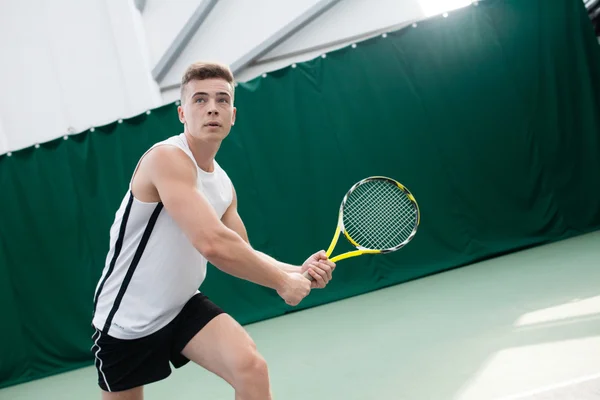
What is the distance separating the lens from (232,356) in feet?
4.79

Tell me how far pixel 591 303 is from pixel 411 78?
303 centimetres

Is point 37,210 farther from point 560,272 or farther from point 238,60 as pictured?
point 560,272

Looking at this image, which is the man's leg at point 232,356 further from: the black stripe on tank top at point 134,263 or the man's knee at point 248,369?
the black stripe on tank top at point 134,263

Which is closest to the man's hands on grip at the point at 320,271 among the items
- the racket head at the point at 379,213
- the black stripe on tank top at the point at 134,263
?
the black stripe on tank top at the point at 134,263

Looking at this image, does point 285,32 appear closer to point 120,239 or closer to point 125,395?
point 120,239

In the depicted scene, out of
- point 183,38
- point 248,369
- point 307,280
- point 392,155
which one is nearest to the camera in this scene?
point 248,369

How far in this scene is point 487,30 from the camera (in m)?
5.08

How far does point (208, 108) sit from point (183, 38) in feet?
19.1

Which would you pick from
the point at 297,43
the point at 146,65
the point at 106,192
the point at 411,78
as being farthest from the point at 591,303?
the point at 146,65

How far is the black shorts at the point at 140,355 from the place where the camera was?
162 centimetres

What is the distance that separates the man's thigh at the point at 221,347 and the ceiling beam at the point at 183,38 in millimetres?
6078

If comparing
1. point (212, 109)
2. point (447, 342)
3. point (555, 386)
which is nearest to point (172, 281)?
point (212, 109)

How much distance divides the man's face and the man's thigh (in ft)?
2.02

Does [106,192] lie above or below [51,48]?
below
